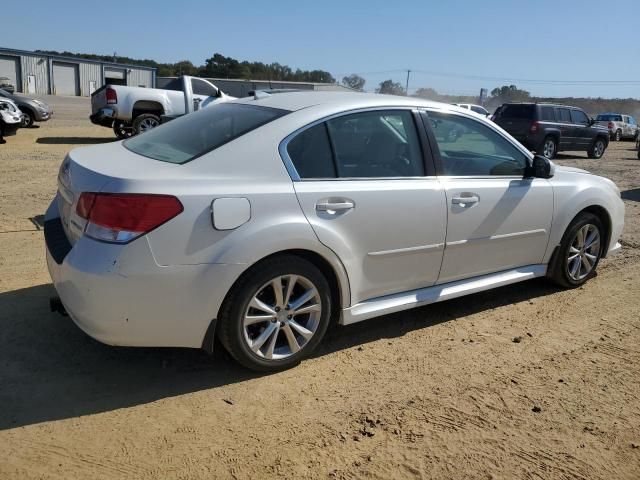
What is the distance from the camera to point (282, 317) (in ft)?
11.1

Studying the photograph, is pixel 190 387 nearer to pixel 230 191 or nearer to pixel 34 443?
pixel 34 443

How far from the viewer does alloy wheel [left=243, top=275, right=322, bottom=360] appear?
10.8 ft

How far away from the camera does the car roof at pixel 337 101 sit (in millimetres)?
3744

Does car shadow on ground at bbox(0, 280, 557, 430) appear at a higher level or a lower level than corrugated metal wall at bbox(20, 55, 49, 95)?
lower

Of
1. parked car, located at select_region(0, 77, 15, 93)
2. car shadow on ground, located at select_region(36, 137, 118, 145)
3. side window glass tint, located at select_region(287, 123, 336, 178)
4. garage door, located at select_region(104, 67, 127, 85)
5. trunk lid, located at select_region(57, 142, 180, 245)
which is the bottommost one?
car shadow on ground, located at select_region(36, 137, 118, 145)

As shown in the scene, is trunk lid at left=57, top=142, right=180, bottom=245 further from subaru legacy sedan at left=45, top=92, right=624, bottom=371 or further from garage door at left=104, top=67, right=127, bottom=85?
garage door at left=104, top=67, right=127, bottom=85

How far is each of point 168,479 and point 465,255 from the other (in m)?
2.59

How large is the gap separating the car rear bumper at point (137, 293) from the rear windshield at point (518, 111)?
16.9 meters

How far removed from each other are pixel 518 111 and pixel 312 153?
16.5 m

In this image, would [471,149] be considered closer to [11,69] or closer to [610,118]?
[610,118]

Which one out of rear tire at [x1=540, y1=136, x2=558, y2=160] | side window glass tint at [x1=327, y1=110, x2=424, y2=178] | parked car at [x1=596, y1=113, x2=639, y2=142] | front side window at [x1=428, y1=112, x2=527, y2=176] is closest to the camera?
side window glass tint at [x1=327, y1=110, x2=424, y2=178]

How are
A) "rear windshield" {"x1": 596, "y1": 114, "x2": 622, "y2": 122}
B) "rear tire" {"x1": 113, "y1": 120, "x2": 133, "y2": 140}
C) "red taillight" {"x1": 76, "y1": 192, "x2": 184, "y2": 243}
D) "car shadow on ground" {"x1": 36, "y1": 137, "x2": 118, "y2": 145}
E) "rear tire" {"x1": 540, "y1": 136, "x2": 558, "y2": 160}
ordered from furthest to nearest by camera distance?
"rear windshield" {"x1": 596, "y1": 114, "x2": 622, "y2": 122} → "rear tire" {"x1": 540, "y1": 136, "x2": 558, "y2": 160} → "rear tire" {"x1": 113, "y1": 120, "x2": 133, "y2": 140} → "car shadow on ground" {"x1": 36, "y1": 137, "x2": 118, "y2": 145} → "red taillight" {"x1": 76, "y1": 192, "x2": 184, "y2": 243}

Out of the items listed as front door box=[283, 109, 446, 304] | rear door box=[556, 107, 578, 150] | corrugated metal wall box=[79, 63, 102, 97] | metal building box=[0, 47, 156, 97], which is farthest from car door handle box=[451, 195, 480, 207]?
corrugated metal wall box=[79, 63, 102, 97]

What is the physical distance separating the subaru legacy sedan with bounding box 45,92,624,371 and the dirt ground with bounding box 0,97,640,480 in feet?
1.05
